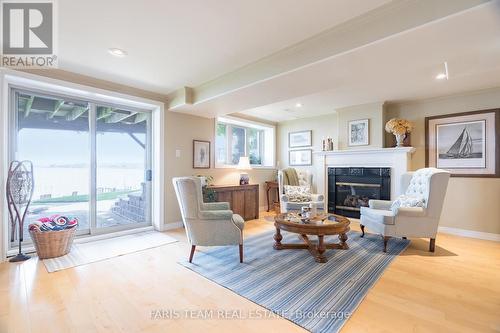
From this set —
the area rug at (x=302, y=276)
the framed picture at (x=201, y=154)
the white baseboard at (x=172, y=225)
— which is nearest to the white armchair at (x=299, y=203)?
the area rug at (x=302, y=276)

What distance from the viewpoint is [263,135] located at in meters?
6.48

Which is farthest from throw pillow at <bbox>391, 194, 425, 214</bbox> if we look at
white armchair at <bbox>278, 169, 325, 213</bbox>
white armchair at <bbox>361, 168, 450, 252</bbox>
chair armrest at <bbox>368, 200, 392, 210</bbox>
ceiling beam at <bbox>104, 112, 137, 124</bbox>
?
ceiling beam at <bbox>104, 112, 137, 124</bbox>

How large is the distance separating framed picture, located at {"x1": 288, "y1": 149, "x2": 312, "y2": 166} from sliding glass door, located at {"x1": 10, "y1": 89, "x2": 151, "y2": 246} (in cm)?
350

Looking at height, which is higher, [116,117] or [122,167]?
[116,117]

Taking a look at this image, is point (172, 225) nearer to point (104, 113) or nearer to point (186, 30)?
point (104, 113)

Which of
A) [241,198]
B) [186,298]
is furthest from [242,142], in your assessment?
[186,298]

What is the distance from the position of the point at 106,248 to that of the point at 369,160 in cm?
472

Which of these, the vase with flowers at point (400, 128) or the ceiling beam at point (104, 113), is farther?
the vase with flowers at point (400, 128)

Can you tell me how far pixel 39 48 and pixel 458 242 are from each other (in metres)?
6.04

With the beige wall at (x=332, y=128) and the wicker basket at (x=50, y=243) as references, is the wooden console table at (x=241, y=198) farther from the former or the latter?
the wicker basket at (x=50, y=243)

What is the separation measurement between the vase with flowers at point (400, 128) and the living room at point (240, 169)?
0.02 meters

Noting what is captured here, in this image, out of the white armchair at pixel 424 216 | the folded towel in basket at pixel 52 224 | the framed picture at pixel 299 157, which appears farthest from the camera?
the framed picture at pixel 299 157

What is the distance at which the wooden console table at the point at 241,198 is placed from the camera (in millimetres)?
4461

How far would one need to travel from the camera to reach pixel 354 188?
4.94 meters
